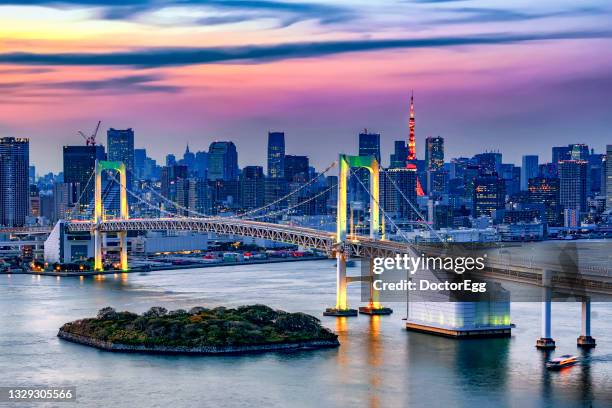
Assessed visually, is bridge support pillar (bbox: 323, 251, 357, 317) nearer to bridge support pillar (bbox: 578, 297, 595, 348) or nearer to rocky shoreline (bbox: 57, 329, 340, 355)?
rocky shoreline (bbox: 57, 329, 340, 355)

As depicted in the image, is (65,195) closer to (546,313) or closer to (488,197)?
(488,197)

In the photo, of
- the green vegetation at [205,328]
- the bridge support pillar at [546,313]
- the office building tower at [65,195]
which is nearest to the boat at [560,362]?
the bridge support pillar at [546,313]

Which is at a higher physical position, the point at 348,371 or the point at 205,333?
the point at 205,333

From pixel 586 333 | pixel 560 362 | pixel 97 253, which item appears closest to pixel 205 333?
pixel 560 362

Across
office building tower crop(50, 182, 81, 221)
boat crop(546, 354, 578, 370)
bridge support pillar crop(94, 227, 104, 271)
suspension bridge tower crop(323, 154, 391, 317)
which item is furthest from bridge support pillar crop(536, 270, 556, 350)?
office building tower crop(50, 182, 81, 221)

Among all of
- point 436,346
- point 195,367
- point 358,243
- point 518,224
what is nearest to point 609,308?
point 358,243

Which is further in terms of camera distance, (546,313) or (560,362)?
(546,313)
